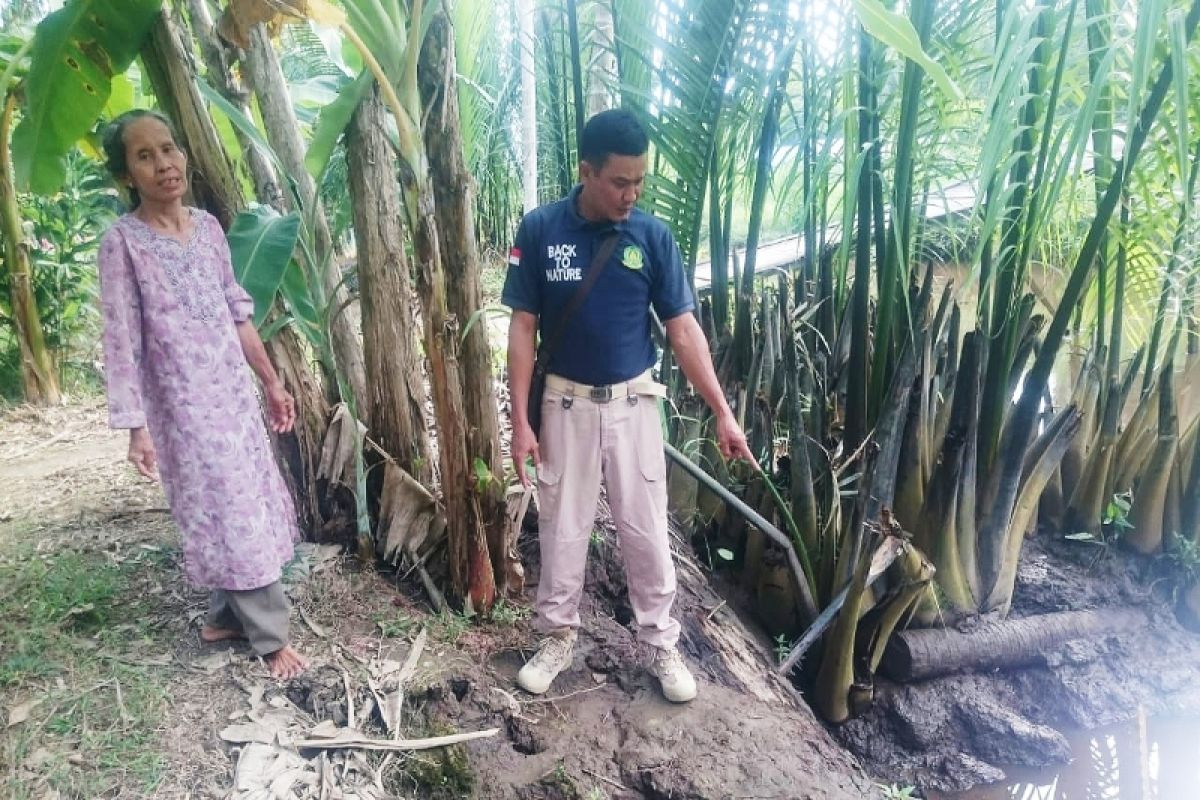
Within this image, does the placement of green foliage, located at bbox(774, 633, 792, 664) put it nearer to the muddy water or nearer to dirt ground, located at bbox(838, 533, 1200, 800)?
dirt ground, located at bbox(838, 533, 1200, 800)

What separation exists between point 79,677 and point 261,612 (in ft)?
1.49

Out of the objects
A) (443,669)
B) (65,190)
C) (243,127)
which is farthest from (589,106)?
(65,190)

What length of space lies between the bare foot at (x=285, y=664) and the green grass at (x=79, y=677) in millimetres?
244

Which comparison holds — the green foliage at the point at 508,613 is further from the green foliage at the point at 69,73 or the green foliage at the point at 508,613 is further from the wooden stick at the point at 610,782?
the green foliage at the point at 69,73

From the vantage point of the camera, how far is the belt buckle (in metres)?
1.89

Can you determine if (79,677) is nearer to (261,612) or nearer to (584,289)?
(261,612)

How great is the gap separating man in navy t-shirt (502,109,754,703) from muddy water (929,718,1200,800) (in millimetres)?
1292

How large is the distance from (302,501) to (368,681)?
779 millimetres

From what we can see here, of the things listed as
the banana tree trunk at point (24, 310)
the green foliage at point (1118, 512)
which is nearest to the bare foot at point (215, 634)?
the banana tree trunk at point (24, 310)

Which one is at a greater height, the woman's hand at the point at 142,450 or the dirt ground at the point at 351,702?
the woman's hand at the point at 142,450

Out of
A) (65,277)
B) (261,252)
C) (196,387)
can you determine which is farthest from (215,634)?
(65,277)

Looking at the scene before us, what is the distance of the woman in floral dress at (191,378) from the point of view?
163cm

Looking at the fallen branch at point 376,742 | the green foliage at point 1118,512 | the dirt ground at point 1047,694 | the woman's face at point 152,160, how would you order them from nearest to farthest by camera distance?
the woman's face at point 152,160 < the fallen branch at point 376,742 < the dirt ground at point 1047,694 < the green foliage at point 1118,512

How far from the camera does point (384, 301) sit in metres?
2.24
